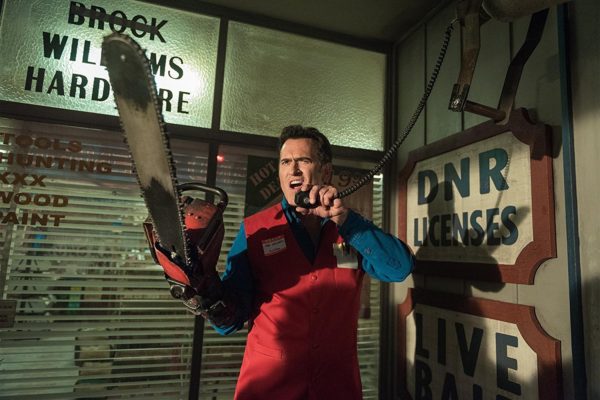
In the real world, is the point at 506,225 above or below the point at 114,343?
above

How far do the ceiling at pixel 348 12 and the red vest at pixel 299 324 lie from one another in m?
1.30

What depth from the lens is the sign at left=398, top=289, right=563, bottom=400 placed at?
119cm

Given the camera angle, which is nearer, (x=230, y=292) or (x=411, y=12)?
(x=230, y=292)

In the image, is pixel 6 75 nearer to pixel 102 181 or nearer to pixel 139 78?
pixel 102 181

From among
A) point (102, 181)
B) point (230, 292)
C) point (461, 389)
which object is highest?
point (102, 181)

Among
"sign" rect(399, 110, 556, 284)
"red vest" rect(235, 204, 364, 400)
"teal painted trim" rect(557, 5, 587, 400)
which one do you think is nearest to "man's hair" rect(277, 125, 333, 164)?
"red vest" rect(235, 204, 364, 400)

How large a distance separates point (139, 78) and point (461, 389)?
62.6 inches

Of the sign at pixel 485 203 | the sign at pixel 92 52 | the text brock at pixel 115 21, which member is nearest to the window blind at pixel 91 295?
the sign at pixel 92 52

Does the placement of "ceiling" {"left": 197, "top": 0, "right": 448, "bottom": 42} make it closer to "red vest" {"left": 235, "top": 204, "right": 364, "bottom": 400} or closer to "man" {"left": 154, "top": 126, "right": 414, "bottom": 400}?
"man" {"left": 154, "top": 126, "right": 414, "bottom": 400}

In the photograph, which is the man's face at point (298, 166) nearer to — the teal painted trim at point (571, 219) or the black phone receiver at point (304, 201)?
the black phone receiver at point (304, 201)

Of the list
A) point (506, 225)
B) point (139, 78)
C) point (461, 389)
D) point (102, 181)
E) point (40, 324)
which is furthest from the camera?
point (102, 181)

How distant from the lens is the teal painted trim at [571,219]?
107 centimetres

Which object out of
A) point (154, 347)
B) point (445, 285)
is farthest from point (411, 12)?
point (154, 347)

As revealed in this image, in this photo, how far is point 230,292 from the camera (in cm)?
116
